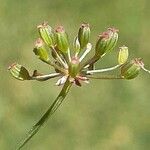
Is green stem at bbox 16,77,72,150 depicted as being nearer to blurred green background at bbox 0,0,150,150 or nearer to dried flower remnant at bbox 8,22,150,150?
dried flower remnant at bbox 8,22,150,150

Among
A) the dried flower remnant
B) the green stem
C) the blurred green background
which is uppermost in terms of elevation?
the dried flower remnant

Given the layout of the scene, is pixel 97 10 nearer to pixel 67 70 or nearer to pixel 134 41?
pixel 134 41

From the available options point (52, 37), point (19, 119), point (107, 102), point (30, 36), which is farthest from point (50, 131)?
point (52, 37)

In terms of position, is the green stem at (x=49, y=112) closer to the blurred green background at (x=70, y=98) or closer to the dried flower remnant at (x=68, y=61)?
the dried flower remnant at (x=68, y=61)

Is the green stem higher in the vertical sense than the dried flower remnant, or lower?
lower

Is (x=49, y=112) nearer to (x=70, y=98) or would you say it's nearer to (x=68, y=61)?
(x=68, y=61)

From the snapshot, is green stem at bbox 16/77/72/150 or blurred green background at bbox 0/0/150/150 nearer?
green stem at bbox 16/77/72/150

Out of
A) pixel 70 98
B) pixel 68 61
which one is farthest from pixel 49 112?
pixel 70 98

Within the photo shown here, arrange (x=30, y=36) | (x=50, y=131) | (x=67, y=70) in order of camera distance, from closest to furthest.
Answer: (x=67, y=70) < (x=50, y=131) < (x=30, y=36)

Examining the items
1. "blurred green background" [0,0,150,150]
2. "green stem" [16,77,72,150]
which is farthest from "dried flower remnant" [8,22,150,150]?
"blurred green background" [0,0,150,150]
